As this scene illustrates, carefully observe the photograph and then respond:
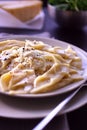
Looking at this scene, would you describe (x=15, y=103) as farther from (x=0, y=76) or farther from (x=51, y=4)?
(x=51, y=4)

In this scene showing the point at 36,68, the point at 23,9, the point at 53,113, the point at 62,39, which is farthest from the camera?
the point at 23,9

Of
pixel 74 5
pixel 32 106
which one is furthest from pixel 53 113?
pixel 74 5

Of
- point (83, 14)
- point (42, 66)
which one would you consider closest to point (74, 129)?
point (42, 66)

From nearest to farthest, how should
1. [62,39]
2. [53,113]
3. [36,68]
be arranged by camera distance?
[53,113] → [36,68] → [62,39]

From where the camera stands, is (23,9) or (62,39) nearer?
(62,39)

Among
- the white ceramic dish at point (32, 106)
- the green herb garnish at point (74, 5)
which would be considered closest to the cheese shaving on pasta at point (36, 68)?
the white ceramic dish at point (32, 106)

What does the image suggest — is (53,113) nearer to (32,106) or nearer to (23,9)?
(32,106)

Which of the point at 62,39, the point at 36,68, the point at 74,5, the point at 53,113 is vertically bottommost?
the point at 53,113
